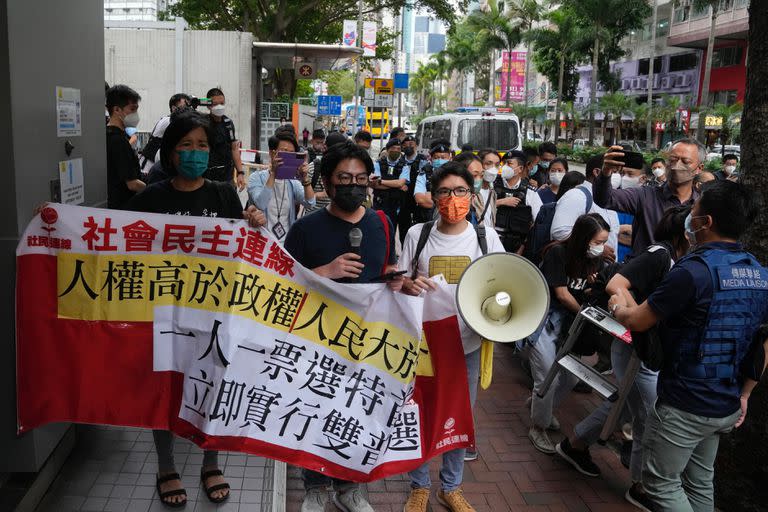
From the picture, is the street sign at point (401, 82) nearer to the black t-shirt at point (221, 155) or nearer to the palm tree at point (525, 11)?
the black t-shirt at point (221, 155)

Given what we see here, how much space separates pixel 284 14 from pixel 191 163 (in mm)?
19583

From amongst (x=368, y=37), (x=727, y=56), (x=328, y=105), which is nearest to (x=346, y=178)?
(x=368, y=37)

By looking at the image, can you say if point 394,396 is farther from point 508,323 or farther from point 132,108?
point 132,108

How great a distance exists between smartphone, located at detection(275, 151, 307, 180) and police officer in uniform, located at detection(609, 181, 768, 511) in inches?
117

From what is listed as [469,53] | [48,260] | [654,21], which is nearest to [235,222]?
[48,260]

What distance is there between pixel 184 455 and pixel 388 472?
1502 mm

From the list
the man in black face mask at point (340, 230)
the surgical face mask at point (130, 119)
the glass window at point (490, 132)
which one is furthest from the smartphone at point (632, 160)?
the glass window at point (490, 132)

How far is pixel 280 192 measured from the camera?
6.22 m

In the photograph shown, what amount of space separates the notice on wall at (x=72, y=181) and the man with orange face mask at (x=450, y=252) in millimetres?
1883

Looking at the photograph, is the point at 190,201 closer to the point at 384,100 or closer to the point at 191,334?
the point at 191,334

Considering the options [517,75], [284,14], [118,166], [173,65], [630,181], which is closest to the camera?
[118,166]

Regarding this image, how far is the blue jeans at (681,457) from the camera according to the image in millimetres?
3375

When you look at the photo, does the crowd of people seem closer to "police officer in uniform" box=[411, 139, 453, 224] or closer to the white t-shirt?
the white t-shirt

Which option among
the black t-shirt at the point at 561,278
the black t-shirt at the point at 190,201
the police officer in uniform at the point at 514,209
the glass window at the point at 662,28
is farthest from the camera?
the glass window at the point at 662,28
